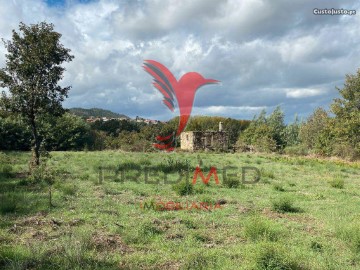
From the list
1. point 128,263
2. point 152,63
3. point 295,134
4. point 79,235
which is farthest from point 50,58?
point 295,134

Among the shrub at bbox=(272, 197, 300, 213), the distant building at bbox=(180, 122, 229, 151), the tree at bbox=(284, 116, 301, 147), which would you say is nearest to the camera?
the shrub at bbox=(272, 197, 300, 213)

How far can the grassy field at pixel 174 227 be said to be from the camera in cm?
517

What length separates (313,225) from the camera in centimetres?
762

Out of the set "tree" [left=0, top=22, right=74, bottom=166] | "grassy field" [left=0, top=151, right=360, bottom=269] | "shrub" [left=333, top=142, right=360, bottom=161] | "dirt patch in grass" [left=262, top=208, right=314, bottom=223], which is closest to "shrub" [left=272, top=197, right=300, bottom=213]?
"grassy field" [left=0, top=151, right=360, bottom=269]

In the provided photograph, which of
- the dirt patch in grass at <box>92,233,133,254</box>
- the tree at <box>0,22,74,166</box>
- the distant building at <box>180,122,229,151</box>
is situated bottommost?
the dirt patch in grass at <box>92,233,133,254</box>

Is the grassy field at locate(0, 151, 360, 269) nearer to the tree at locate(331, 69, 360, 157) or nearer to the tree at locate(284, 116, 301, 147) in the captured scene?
the tree at locate(331, 69, 360, 157)

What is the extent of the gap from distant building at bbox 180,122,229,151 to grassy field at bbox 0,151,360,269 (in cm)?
2277

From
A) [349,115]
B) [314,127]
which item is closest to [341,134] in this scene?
[349,115]

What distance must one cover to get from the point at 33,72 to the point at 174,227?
11.7 meters

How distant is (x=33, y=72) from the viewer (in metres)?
15.4

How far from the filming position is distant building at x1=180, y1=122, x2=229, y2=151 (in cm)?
3531

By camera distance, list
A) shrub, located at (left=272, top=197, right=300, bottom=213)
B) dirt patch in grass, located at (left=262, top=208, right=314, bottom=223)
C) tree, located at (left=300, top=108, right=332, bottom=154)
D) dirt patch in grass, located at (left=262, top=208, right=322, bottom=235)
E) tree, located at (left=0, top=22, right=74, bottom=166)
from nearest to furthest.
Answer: dirt patch in grass, located at (left=262, top=208, right=322, bottom=235)
dirt patch in grass, located at (left=262, top=208, right=314, bottom=223)
shrub, located at (left=272, top=197, right=300, bottom=213)
tree, located at (left=0, top=22, right=74, bottom=166)
tree, located at (left=300, top=108, right=332, bottom=154)

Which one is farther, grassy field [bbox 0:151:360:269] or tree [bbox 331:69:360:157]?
tree [bbox 331:69:360:157]

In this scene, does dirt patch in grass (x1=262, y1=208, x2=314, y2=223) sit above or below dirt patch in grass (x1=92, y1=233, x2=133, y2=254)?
below
